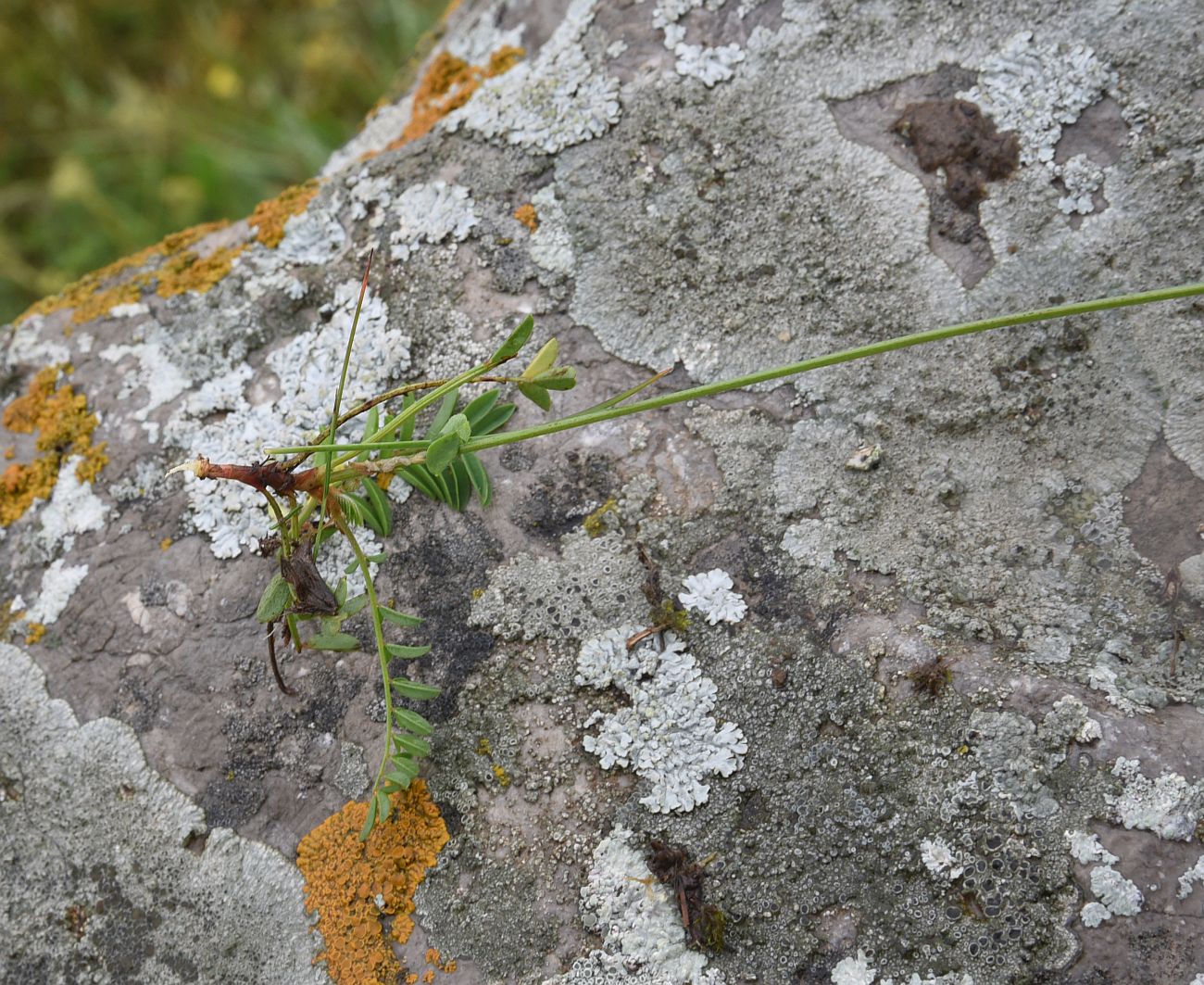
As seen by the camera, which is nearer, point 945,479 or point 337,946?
point 337,946

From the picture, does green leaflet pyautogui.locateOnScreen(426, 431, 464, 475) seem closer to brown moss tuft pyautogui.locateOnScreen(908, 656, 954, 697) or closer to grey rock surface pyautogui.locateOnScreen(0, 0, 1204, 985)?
grey rock surface pyautogui.locateOnScreen(0, 0, 1204, 985)

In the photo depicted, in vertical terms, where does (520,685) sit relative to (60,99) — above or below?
below

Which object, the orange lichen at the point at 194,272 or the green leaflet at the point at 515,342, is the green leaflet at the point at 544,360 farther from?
the orange lichen at the point at 194,272

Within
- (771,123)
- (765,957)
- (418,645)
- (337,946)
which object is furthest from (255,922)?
(771,123)

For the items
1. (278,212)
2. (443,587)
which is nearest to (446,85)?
(278,212)

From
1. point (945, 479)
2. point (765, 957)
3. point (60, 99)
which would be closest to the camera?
point (765, 957)

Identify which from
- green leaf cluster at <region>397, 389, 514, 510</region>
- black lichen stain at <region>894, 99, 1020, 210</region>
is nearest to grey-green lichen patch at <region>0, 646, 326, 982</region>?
green leaf cluster at <region>397, 389, 514, 510</region>

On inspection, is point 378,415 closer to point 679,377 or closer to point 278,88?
point 679,377

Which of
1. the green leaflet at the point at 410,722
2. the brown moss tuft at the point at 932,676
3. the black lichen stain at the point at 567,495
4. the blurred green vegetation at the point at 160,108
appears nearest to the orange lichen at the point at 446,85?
the black lichen stain at the point at 567,495
